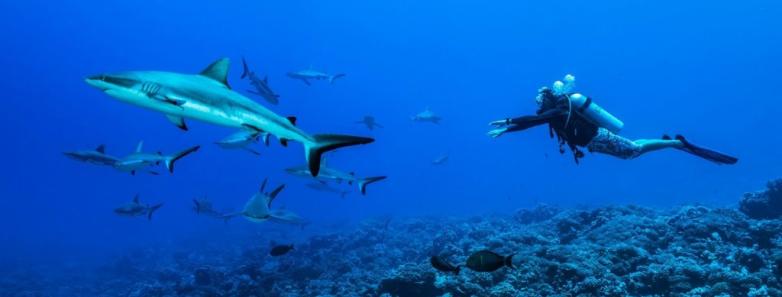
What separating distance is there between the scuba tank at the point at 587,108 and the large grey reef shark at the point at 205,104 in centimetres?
546

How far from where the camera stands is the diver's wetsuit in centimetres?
721

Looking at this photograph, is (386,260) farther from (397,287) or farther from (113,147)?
(113,147)

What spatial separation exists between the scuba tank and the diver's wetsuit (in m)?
0.09

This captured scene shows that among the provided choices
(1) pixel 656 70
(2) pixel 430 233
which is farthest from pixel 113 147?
(1) pixel 656 70

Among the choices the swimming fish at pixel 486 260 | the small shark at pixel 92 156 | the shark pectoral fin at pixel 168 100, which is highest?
the small shark at pixel 92 156

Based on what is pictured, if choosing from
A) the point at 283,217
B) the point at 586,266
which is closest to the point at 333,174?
the point at 283,217

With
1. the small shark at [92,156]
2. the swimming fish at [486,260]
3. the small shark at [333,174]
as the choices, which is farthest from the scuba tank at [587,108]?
the small shark at [92,156]

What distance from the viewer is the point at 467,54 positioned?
622 ft

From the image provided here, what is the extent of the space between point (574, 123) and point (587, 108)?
309 mm

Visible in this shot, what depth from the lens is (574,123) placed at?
766cm

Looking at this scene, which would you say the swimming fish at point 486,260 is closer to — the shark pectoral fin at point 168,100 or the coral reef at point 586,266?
the coral reef at point 586,266

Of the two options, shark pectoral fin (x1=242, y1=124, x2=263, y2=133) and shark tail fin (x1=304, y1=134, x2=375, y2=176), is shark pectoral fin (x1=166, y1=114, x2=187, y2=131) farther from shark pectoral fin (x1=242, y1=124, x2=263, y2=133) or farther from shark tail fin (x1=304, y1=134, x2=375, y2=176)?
shark tail fin (x1=304, y1=134, x2=375, y2=176)

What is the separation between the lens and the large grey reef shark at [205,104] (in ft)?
9.97

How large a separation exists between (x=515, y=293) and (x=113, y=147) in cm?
19422
